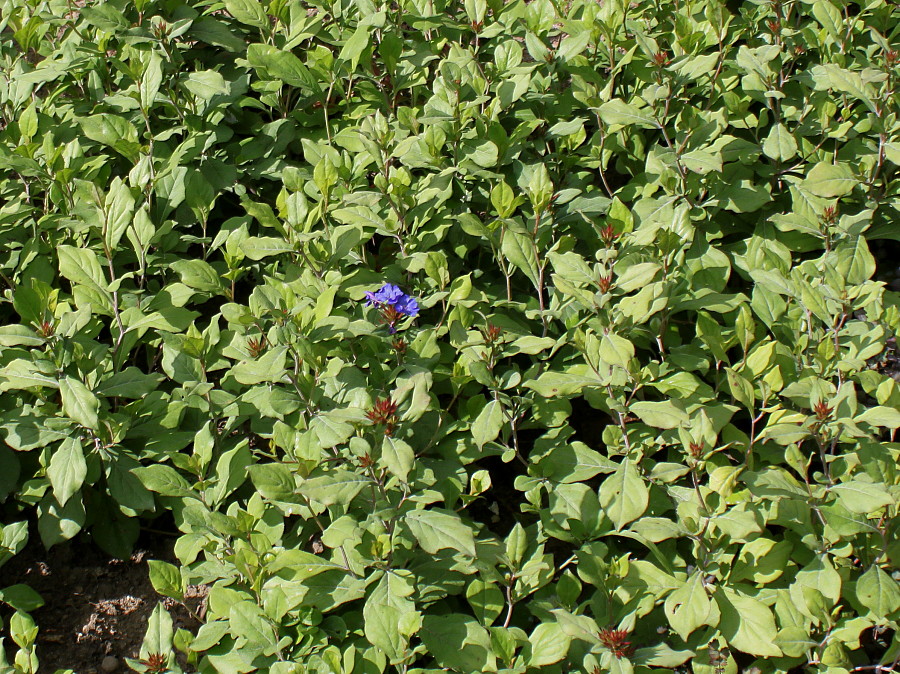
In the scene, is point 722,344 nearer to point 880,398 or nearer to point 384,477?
point 880,398

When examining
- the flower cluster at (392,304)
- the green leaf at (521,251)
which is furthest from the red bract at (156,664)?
the green leaf at (521,251)

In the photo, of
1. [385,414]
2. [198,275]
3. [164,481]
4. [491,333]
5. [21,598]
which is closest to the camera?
[385,414]

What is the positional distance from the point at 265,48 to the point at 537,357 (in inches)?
62.4

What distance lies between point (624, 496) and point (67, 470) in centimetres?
154

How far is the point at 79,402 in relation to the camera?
7.64ft

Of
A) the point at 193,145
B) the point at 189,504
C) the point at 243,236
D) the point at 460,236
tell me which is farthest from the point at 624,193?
the point at 189,504

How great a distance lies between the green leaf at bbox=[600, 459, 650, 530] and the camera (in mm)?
2332

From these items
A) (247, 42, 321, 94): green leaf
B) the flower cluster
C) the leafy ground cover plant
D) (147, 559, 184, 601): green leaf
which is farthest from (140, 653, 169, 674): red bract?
(247, 42, 321, 94): green leaf

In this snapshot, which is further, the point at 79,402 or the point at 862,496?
the point at 79,402

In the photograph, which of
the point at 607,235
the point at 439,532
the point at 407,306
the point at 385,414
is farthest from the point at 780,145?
the point at 439,532

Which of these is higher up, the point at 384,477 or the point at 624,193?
the point at 624,193

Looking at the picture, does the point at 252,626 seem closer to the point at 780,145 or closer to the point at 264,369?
the point at 264,369

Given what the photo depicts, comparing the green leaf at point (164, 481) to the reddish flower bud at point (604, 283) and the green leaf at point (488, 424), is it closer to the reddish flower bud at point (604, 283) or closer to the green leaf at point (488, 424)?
the green leaf at point (488, 424)

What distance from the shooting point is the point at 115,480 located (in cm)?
253
